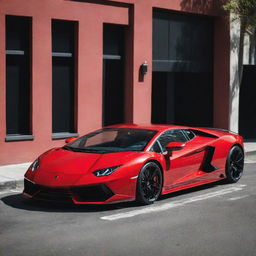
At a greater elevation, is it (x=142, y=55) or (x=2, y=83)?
(x=142, y=55)

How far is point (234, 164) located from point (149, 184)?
9.01ft

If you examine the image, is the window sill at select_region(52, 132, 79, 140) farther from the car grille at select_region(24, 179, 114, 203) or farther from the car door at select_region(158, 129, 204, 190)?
the car grille at select_region(24, 179, 114, 203)

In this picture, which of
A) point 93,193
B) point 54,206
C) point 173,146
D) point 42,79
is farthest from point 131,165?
point 42,79

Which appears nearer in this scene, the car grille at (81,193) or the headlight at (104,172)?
the car grille at (81,193)

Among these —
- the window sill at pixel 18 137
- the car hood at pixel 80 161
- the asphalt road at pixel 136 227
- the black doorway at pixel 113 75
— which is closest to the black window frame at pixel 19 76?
the window sill at pixel 18 137

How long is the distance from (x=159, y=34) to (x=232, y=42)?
294 cm

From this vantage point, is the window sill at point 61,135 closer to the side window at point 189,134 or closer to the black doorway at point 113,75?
the black doorway at point 113,75

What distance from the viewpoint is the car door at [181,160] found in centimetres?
1002

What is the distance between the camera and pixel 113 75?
16.4m

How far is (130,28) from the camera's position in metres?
16.4

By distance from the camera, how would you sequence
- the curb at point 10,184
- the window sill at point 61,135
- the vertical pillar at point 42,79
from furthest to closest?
the window sill at point 61,135 → the vertical pillar at point 42,79 → the curb at point 10,184

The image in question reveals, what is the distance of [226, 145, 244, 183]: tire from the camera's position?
1146 centimetres

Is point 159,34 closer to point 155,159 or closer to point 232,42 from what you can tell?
point 232,42

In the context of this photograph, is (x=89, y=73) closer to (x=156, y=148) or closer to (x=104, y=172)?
(x=156, y=148)
